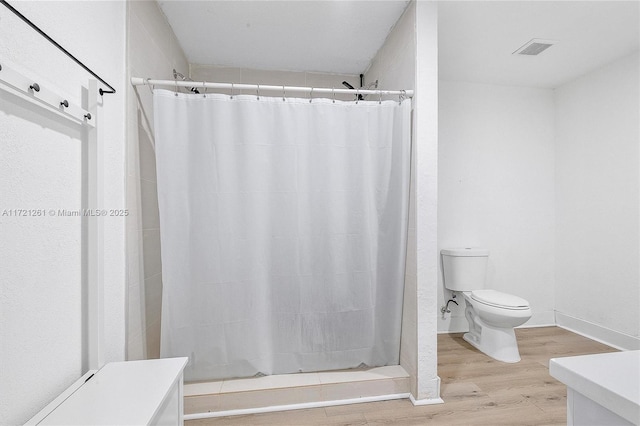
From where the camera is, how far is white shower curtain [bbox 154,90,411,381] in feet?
5.33

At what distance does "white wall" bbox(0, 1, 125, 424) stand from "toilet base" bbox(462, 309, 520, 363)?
97.6 inches

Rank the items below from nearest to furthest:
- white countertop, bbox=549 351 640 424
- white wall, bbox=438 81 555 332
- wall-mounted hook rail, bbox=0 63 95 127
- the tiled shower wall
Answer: white countertop, bbox=549 351 640 424 < wall-mounted hook rail, bbox=0 63 95 127 < the tiled shower wall < white wall, bbox=438 81 555 332

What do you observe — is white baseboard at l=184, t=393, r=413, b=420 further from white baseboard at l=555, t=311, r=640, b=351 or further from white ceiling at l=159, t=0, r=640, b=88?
white ceiling at l=159, t=0, r=640, b=88

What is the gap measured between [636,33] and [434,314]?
2.45m

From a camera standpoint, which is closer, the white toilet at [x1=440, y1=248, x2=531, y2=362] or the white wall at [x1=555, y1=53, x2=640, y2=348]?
the white toilet at [x1=440, y1=248, x2=531, y2=362]

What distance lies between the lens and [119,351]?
4.48ft

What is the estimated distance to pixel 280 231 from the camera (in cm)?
174

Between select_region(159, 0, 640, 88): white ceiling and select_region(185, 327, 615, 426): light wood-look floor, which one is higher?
select_region(159, 0, 640, 88): white ceiling

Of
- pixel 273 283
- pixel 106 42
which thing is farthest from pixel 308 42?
pixel 273 283

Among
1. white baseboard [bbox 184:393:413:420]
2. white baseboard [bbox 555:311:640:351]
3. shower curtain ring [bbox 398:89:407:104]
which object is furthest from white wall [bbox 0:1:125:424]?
white baseboard [bbox 555:311:640:351]

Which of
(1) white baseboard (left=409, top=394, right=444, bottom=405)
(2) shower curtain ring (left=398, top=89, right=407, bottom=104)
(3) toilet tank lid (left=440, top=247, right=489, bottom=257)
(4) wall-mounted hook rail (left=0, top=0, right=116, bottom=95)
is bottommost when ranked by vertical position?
(1) white baseboard (left=409, top=394, right=444, bottom=405)

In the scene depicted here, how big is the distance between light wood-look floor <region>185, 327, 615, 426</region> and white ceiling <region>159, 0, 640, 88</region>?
7.69 ft

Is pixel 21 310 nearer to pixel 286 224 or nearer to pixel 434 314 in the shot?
pixel 286 224

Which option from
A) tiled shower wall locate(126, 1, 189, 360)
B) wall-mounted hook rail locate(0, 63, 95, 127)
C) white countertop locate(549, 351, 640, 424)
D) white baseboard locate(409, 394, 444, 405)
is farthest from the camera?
white baseboard locate(409, 394, 444, 405)
